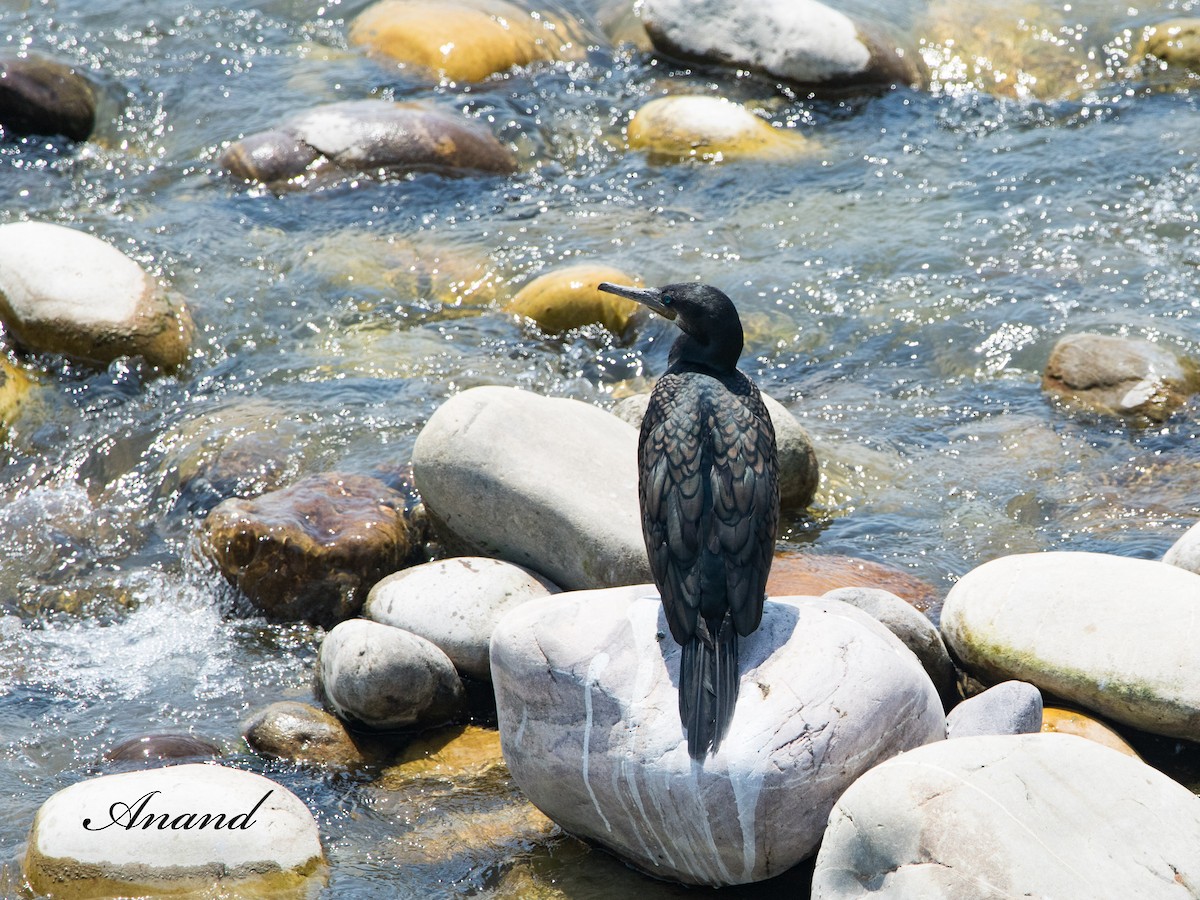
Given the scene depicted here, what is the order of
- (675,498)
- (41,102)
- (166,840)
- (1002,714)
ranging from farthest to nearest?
(41,102)
(675,498)
(1002,714)
(166,840)

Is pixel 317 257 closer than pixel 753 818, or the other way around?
pixel 753 818

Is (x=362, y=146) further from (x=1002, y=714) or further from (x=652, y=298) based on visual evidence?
(x=1002, y=714)

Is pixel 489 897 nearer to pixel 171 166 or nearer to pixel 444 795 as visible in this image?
pixel 444 795

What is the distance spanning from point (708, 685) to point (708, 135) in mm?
6678

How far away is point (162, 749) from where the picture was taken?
4406 millimetres

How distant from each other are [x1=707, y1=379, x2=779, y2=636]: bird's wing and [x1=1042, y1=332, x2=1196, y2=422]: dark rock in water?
3033 millimetres

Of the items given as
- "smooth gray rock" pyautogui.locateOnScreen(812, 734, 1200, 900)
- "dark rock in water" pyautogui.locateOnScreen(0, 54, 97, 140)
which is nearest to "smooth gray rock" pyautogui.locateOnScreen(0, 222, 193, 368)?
"dark rock in water" pyautogui.locateOnScreen(0, 54, 97, 140)

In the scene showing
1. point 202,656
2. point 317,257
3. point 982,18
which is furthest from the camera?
point 982,18

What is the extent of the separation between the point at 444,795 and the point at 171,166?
6507mm

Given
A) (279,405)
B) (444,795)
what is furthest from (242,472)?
(444,795)

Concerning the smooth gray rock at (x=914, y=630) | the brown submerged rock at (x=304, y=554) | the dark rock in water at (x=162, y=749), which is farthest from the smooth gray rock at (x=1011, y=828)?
the brown submerged rock at (x=304, y=554)

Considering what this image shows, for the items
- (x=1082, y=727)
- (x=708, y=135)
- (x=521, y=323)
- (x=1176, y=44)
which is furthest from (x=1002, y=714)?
(x=1176, y=44)

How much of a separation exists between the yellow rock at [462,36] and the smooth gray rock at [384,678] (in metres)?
6.96

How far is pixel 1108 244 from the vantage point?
8117 mm
